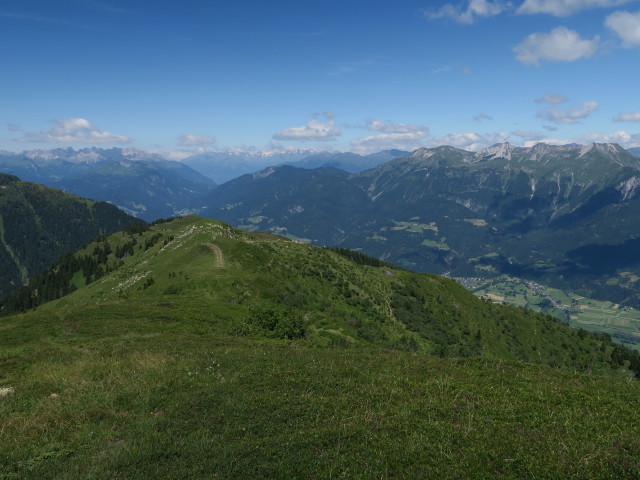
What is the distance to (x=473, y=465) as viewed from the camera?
15.7 m

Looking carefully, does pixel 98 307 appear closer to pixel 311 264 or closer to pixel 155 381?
pixel 155 381

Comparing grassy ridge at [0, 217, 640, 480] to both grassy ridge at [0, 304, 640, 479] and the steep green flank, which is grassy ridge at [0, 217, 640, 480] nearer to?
grassy ridge at [0, 304, 640, 479]

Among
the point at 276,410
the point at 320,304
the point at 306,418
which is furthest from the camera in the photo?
the point at 320,304

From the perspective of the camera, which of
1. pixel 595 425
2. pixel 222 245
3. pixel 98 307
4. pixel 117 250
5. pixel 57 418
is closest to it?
pixel 595 425

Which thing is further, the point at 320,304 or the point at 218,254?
the point at 218,254

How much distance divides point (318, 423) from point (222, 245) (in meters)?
89.4

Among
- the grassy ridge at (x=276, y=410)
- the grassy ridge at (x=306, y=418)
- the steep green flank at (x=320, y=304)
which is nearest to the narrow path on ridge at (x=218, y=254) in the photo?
the steep green flank at (x=320, y=304)

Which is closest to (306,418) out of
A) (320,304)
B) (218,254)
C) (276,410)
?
(276,410)

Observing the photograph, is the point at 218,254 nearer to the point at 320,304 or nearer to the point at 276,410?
A: the point at 320,304

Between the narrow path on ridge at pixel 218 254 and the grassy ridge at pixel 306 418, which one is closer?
the grassy ridge at pixel 306 418

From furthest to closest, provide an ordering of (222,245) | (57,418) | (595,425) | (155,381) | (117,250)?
(117,250) → (222,245) → (155,381) → (57,418) → (595,425)

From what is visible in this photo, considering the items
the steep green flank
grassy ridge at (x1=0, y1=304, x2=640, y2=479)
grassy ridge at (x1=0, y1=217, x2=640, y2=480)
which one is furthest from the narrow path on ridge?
grassy ridge at (x1=0, y1=304, x2=640, y2=479)

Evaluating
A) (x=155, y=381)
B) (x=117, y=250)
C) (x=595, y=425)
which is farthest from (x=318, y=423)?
(x=117, y=250)

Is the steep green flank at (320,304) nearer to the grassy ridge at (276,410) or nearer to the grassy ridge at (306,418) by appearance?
the grassy ridge at (276,410)
